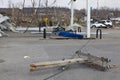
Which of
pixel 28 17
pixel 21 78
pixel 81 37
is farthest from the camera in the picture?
pixel 28 17

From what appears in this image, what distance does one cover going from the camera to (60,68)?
11.1 meters

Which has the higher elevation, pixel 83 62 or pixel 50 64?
pixel 50 64

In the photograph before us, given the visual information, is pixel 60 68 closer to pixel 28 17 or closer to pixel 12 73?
pixel 12 73

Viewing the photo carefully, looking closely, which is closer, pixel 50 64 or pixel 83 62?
pixel 50 64

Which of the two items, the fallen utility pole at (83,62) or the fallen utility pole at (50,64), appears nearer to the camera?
the fallen utility pole at (50,64)

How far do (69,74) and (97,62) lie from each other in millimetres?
1900

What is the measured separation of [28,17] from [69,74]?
53.8 metres

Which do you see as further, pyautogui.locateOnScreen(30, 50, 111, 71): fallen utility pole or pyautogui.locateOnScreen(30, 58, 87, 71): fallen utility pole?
pyautogui.locateOnScreen(30, 50, 111, 71): fallen utility pole

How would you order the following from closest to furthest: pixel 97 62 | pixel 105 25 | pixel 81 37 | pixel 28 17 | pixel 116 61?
pixel 97 62 < pixel 116 61 < pixel 81 37 < pixel 28 17 < pixel 105 25

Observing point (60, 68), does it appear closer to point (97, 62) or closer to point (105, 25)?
point (97, 62)

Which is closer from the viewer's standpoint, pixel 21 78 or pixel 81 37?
pixel 21 78

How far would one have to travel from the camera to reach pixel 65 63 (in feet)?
35.5

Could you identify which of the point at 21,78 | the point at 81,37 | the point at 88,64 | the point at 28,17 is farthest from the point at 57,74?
the point at 28,17

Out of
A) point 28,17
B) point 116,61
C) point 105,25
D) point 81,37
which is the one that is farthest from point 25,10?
point 116,61
